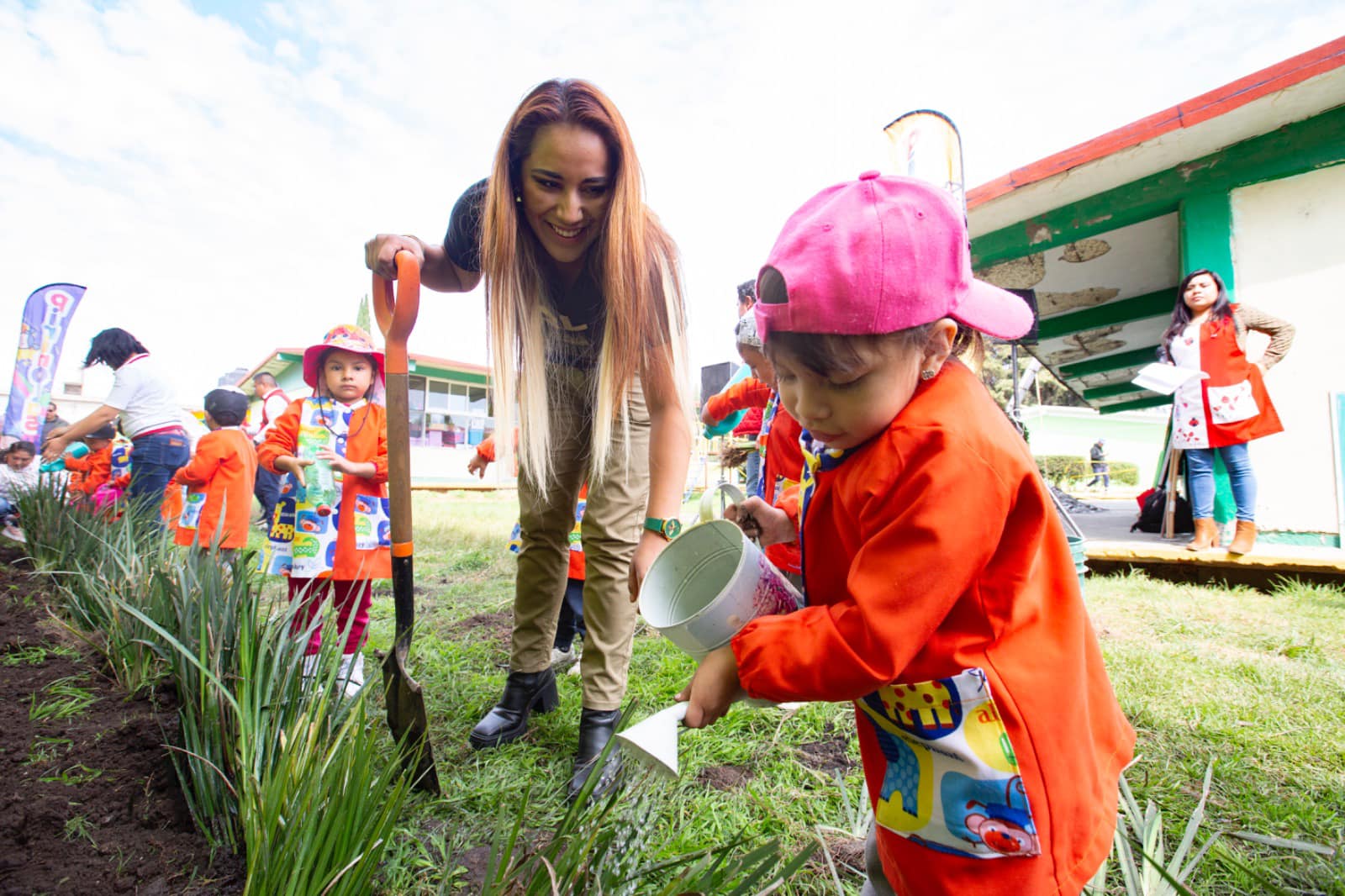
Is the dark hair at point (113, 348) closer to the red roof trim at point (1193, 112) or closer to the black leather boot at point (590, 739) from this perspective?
the black leather boot at point (590, 739)

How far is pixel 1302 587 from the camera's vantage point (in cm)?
378

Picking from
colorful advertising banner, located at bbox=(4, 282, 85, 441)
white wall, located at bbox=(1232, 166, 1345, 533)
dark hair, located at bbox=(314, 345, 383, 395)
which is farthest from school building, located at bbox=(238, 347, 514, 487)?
white wall, located at bbox=(1232, 166, 1345, 533)

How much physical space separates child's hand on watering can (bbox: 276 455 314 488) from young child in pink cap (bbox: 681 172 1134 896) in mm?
2333

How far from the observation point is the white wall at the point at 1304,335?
13.9 feet

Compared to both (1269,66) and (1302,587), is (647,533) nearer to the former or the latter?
(1302,587)

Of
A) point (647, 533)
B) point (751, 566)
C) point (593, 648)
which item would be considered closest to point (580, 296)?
point (647, 533)

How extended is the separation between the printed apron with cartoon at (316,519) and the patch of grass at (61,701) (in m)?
1.06

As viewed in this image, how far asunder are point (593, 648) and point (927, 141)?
10.5ft

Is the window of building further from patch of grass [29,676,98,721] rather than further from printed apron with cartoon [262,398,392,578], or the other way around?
patch of grass [29,676,98,721]

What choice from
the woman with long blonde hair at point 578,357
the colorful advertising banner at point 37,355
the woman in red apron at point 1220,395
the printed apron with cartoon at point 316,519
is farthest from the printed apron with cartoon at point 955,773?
the colorful advertising banner at point 37,355

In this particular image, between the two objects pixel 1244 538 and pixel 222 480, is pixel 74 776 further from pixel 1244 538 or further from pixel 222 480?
pixel 1244 538

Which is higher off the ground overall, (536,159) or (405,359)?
(536,159)

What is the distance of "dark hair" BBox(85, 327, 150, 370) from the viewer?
15.2ft

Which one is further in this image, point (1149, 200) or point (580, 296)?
point (1149, 200)
